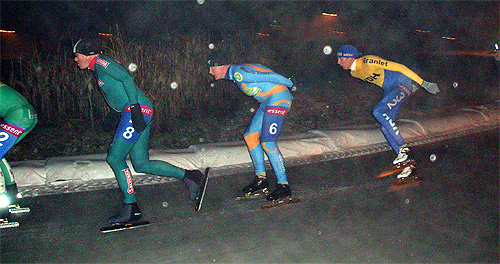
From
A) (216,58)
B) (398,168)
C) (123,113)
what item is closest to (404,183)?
(398,168)

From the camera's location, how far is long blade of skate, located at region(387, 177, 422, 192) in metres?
5.51

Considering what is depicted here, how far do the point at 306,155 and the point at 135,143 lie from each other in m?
3.39

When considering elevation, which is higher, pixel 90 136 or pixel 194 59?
pixel 194 59

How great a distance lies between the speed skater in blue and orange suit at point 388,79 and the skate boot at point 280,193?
1900 mm

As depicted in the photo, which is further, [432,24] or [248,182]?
[432,24]

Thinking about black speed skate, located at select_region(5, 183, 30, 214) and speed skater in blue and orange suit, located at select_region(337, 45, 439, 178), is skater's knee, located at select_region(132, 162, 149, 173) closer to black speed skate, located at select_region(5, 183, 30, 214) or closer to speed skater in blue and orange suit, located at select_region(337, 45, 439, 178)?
→ black speed skate, located at select_region(5, 183, 30, 214)

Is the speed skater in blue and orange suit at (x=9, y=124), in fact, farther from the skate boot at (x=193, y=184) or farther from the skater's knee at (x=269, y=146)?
the skater's knee at (x=269, y=146)

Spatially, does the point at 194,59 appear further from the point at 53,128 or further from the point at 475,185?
the point at 475,185

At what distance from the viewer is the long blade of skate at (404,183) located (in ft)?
18.1

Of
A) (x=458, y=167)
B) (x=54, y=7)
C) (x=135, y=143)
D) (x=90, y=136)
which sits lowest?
(x=458, y=167)

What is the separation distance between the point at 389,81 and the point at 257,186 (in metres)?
2.67

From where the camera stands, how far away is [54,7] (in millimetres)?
25625

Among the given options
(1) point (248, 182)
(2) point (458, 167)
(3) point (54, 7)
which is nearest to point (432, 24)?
(3) point (54, 7)

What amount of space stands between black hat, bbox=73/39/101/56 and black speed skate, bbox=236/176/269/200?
2.41 metres
